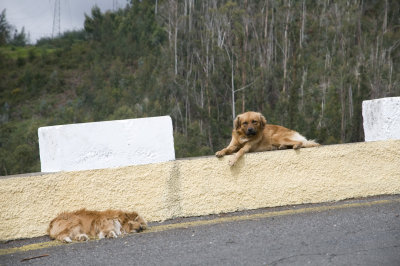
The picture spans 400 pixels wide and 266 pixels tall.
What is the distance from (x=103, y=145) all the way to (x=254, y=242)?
6.60 feet

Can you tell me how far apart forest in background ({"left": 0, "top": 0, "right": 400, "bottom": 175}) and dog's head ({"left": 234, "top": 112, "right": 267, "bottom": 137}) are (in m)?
13.2

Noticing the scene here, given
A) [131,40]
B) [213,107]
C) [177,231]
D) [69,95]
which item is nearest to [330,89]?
[213,107]

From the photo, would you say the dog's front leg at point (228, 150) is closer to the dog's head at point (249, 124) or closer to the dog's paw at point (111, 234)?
the dog's head at point (249, 124)

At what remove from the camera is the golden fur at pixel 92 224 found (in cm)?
467

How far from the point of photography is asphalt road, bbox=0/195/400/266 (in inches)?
141

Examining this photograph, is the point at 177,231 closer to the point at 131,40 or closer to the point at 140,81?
the point at 140,81

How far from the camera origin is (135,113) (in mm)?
24234

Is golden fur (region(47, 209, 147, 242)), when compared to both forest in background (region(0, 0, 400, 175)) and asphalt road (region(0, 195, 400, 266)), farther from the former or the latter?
forest in background (region(0, 0, 400, 175))

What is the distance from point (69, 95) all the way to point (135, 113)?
11.2 metres

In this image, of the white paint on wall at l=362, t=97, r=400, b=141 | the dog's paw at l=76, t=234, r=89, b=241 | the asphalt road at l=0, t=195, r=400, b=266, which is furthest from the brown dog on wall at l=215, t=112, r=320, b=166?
the dog's paw at l=76, t=234, r=89, b=241

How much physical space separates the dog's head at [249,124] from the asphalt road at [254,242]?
165 cm

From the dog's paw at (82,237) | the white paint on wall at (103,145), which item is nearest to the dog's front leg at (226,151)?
the white paint on wall at (103,145)

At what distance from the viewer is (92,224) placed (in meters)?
4.73

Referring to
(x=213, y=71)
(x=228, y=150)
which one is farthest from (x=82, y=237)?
(x=213, y=71)
